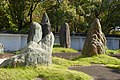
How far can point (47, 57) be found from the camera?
9.67m

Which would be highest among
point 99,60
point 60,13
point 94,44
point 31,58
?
point 60,13

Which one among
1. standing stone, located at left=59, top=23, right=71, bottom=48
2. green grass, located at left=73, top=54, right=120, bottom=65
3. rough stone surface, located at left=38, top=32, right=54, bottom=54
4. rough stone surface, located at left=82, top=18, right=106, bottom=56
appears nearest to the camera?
rough stone surface, located at left=38, top=32, right=54, bottom=54

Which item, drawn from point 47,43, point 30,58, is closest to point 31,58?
point 30,58

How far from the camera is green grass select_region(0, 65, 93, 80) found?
849 centimetres

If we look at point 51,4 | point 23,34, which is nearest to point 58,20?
point 51,4

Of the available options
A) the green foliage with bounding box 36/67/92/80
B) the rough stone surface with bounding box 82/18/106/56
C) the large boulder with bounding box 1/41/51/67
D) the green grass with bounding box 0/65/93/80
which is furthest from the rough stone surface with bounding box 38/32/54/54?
the rough stone surface with bounding box 82/18/106/56

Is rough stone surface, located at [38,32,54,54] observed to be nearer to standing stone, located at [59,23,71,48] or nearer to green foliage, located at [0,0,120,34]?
standing stone, located at [59,23,71,48]

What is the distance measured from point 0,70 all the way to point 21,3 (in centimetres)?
2989

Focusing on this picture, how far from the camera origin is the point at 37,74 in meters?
8.88

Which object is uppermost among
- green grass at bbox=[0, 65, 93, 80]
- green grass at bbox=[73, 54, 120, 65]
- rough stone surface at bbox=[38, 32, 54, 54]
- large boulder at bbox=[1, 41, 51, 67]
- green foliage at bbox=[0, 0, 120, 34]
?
green foliage at bbox=[0, 0, 120, 34]

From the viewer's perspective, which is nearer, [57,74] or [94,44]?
[57,74]

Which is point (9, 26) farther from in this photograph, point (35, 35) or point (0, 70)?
point (0, 70)

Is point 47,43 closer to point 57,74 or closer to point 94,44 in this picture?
point 57,74

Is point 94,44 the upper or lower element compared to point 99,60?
upper
